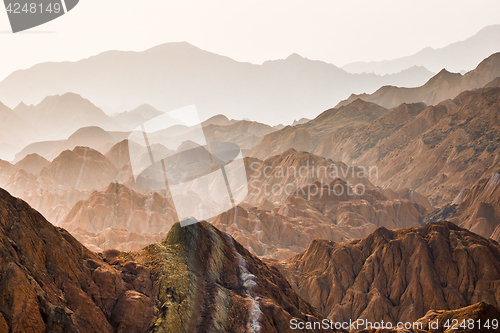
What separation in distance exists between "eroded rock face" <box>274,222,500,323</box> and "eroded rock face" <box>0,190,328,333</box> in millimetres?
28605

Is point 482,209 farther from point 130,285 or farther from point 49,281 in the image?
point 49,281

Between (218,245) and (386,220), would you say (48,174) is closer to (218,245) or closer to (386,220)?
(386,220)

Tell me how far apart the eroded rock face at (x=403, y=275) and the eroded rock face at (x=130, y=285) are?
28605 millimetres

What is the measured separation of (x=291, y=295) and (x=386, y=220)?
82205 mm

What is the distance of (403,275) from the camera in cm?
5441

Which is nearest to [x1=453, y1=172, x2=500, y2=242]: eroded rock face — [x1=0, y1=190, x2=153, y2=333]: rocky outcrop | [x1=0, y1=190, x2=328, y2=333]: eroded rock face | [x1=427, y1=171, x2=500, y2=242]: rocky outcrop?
[x1=427, y1=171, x2=500, y2=242]: rocky outcrop

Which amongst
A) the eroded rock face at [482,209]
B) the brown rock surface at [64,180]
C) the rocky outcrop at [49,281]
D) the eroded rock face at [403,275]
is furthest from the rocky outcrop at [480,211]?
the brown rock surface at [64,180]

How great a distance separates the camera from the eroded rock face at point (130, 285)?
15.4 meters

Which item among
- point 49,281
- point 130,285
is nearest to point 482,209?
point 130,285

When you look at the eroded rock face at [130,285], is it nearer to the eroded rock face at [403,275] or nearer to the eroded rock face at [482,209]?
the eroded rock face at [403,275]

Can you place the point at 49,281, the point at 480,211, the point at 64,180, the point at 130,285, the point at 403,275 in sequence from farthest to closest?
the point at 64,180 → the point at 480,211 → the point at 403,275 → the point at 130,285 → the point at 49,281

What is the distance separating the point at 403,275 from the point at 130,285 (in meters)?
41.3

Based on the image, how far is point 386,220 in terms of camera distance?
107 meters

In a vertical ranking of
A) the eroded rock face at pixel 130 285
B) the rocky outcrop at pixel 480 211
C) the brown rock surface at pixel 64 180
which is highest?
the eroded rock face at pixel 130 285
